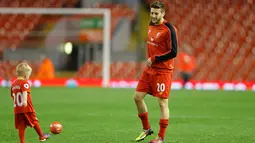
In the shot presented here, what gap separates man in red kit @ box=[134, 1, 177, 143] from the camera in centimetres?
975

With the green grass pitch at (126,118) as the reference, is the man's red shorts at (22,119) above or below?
above

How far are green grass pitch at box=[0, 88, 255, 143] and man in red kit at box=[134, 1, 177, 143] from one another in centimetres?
63

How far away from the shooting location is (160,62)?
392 inches

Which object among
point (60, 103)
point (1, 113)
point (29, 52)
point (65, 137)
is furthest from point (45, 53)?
point (65, 137)

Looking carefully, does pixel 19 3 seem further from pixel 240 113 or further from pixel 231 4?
pixel 240 113

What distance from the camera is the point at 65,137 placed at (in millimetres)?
10586

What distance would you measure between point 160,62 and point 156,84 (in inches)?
13.2

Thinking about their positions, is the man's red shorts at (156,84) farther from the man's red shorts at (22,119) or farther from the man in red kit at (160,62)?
the man's red shorts at (22,119)

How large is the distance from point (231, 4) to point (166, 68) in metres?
24.3

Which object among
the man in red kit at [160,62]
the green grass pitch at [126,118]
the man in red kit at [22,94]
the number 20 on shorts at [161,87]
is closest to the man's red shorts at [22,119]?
the man in red kit at [22,94]

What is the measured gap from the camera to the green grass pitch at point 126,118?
10.7 m

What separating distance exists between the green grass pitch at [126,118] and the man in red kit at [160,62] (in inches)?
24.6

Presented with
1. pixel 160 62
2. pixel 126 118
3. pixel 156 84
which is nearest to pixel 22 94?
pixel 156 84

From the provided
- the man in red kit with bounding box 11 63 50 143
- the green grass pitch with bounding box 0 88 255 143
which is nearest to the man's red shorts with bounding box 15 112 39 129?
the man in red kit with bounding box 11 63 50 143
